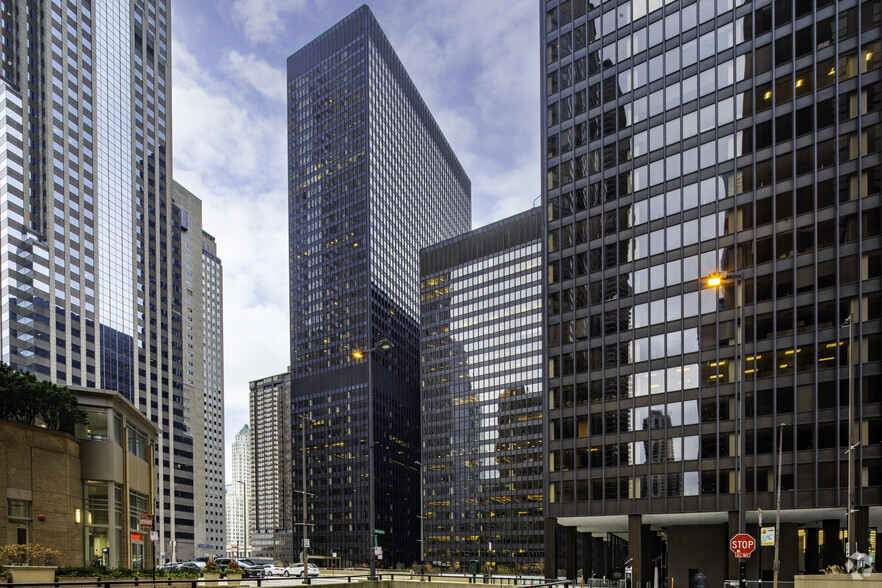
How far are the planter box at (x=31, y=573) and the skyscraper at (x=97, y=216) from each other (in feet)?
339

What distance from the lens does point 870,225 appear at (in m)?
51.0

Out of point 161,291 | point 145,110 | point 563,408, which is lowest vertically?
point 563,408

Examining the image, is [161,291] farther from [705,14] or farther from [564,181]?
[705,14]

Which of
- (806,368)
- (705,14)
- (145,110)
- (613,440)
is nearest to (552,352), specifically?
(613,440)

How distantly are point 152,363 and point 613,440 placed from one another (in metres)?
121

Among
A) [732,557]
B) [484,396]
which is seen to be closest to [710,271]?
[732,557]

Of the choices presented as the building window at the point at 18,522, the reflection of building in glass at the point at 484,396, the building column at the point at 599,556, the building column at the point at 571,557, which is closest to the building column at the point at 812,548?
the building column at the point at 571,557

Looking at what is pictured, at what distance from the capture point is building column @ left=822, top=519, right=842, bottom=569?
51594 mm

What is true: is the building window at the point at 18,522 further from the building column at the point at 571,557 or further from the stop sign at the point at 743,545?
the building column at the point at 571,557

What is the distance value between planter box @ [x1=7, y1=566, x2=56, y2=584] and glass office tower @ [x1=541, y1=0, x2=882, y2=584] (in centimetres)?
4664

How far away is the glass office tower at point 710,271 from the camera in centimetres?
5156

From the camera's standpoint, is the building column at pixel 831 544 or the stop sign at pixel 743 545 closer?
the stop sign at pixel 743 545

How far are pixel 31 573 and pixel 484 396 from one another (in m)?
146

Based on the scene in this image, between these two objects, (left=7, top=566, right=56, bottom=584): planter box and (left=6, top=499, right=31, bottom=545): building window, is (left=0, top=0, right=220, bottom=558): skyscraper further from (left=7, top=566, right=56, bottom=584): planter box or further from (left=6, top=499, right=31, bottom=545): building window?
(left=7, top=566, right=56, bottom=584): planter box
